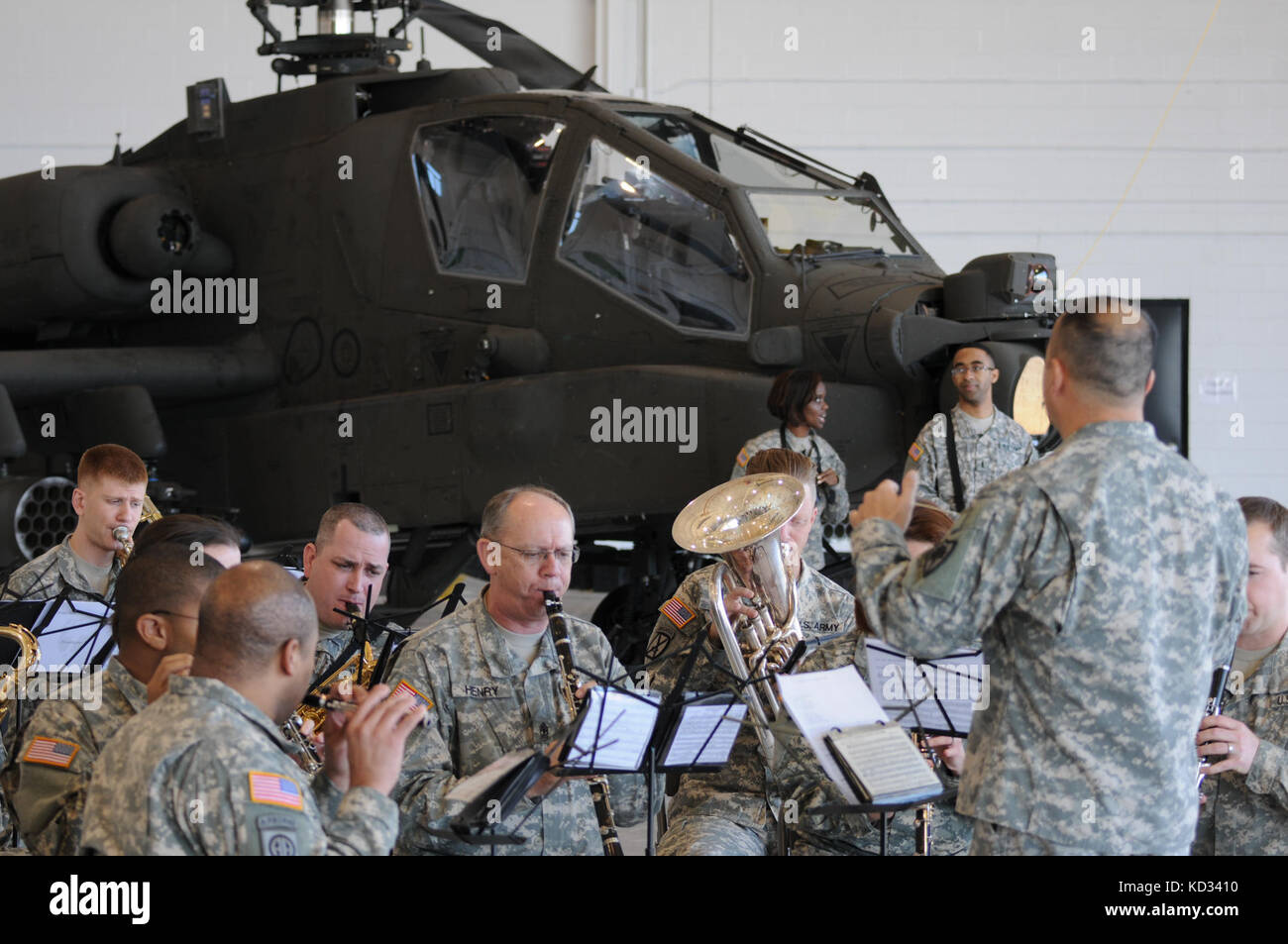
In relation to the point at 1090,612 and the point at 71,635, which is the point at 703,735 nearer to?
the point at 1090,612

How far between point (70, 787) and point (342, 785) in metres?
0.55

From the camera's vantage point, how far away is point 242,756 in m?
2.43

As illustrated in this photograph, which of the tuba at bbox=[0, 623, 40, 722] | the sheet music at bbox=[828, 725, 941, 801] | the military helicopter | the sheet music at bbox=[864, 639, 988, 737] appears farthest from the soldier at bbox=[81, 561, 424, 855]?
the military helicopter

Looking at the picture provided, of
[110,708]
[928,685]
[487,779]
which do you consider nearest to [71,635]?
[110,708]

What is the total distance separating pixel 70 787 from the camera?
3.01 m

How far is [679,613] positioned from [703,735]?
0.93 meters

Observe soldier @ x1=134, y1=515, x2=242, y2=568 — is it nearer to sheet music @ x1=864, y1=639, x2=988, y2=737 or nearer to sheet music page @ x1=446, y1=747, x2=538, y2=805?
sheet music page @ x1=446, y1=747, x2=538, y2=805

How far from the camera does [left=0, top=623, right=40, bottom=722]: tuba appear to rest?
3785mm

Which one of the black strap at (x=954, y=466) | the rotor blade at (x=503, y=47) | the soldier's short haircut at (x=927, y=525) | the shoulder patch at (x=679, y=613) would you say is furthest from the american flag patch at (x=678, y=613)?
the rotor blade at (x=503, y=47)

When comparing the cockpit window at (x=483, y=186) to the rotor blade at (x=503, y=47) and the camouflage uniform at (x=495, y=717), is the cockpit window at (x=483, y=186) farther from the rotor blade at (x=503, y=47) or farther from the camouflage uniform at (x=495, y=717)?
the camouflage uniform at (x=495, y=717)

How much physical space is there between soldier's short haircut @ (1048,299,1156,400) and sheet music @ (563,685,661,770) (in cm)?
103
